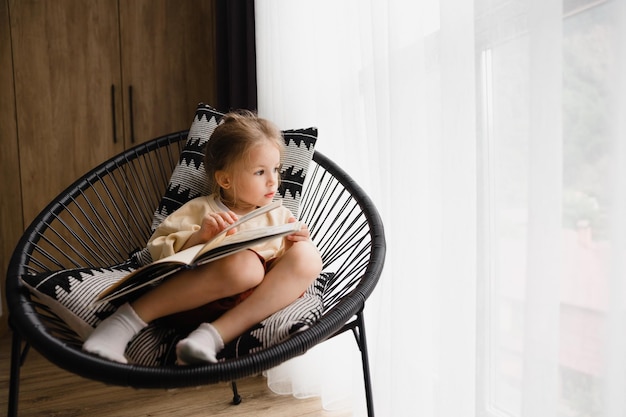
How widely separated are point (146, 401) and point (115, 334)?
0.93 meters

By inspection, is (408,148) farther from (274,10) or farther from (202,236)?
(274,10)

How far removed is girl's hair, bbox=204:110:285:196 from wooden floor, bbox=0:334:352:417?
0.80 m

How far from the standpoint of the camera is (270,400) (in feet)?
5.50

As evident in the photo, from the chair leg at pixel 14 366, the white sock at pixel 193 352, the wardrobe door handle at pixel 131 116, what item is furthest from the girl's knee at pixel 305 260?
the wardrobe door handle at pixel 131 116

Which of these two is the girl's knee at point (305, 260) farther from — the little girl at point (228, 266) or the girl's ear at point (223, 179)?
the girl's ear at point (223, 179)

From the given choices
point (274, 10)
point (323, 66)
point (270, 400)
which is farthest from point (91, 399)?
point (274, 10)

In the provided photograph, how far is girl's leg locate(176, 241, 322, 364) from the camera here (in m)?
0.87

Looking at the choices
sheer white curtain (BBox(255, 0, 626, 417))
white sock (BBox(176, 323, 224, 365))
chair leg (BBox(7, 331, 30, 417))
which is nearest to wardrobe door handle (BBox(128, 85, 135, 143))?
sheer white curtain (BBox(255, 0, 626, 417))

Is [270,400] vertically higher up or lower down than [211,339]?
lower down

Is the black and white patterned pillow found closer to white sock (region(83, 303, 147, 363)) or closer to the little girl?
the little girl

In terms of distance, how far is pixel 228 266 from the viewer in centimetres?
95

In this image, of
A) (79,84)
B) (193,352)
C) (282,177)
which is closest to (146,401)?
(282,177)

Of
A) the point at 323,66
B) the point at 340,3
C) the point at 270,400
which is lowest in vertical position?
the point at 270,400

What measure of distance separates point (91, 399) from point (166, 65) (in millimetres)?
1568
